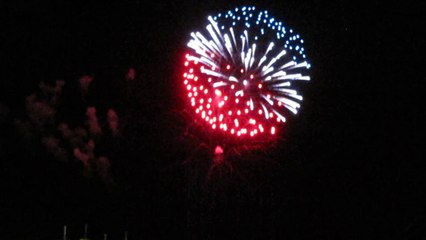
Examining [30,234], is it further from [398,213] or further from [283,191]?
[398,213]

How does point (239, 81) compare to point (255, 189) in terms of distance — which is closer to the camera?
point (239, 81)

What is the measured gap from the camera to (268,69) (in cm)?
1055

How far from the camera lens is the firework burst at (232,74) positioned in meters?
10.5

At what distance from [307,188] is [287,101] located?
12.1 ft

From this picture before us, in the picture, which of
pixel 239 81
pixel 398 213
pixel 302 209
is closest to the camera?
pixel 239 81

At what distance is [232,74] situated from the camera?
1051 cm

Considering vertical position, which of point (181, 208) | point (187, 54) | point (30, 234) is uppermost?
point (187, 54)

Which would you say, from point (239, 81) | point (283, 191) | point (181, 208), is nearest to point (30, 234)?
point (181, 208)

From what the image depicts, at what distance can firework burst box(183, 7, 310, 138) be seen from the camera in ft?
34.3

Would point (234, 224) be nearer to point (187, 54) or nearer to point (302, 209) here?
point (302, 209)

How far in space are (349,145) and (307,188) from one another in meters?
1.39

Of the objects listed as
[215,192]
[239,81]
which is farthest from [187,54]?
[215,192]

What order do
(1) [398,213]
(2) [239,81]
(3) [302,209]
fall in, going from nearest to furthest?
(2) [239,81] < (1) [398,213] < (3) [302,209]

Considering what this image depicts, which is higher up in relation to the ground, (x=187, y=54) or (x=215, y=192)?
(x=187, y=54)
